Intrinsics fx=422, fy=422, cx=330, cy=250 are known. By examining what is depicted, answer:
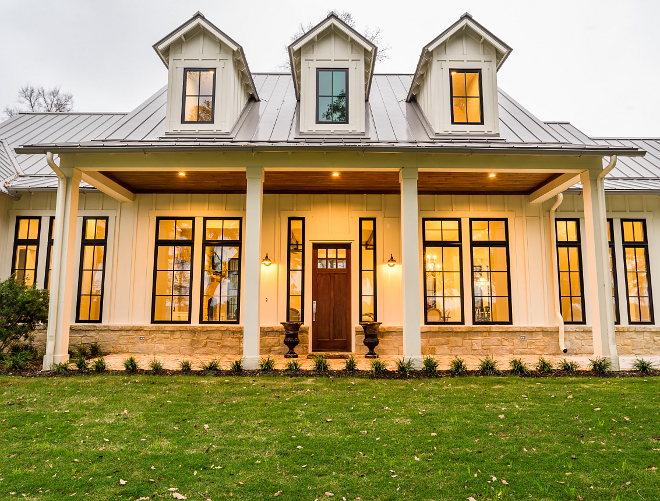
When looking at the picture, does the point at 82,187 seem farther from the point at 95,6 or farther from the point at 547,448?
the point at 95,6

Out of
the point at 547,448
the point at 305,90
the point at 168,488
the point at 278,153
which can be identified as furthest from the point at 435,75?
the point at 168,488

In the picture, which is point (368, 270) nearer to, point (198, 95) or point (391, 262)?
point (391, 262)

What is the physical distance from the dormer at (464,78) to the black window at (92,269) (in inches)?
306

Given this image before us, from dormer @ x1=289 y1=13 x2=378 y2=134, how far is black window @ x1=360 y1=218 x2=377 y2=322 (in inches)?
93.4

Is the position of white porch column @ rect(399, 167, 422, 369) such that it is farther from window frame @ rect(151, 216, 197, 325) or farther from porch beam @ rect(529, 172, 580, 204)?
window frame @ rect(151, 216, 197, 325)

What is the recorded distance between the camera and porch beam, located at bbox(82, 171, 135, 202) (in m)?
8.04

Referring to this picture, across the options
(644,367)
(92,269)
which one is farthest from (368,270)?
(92,269)

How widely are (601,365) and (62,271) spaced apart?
938 centimetres

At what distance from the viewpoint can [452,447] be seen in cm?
389

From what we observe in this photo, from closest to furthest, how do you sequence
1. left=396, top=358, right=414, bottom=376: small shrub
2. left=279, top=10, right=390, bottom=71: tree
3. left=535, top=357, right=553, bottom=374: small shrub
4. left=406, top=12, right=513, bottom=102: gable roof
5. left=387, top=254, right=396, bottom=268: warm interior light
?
left=396, top=358, right=414, bottom=376: small shrub, left=535, top=357, right=553, bottom=374: small shrub, left=406, top=12, right=513, bottom=102: gable roof, left=387, top=254, right=396, bottom=268: warm interior light, left=279, top=10, right=390, bottom=71: tree

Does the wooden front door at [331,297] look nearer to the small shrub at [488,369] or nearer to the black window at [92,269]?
the small shrub at [488,369]

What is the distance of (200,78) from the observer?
8500mm

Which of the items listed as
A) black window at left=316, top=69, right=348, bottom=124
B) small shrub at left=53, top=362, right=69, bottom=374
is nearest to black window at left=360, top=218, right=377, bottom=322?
black window at left=316, top=69, right=348, bottom=124

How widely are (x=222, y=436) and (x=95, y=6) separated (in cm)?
8425
